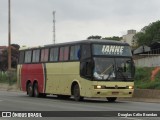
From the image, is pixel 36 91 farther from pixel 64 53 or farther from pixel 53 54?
pixel 64 53

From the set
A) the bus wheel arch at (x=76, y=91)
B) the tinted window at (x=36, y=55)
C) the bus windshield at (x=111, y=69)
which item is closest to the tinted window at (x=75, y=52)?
the bus wheel arch at (x=76, y=91)

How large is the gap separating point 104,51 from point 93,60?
2.85ft

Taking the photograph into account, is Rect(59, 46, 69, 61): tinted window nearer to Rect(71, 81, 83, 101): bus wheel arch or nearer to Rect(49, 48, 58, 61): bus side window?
Rect(49, 48, 58, 61): bus side window

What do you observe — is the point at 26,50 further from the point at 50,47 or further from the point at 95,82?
the point at 95,82

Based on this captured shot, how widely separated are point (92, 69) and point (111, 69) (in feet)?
3.33

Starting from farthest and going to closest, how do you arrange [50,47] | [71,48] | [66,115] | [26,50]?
[26,50] → [50,47] → [71,48] → [66,115]

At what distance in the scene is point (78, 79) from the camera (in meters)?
30.8

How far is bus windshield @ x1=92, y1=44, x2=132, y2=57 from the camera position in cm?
2970

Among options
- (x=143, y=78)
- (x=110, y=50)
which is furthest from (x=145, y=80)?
(x=110, y=50)

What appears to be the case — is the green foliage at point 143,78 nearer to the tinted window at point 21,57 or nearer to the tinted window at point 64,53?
the tinted window at point 64,53

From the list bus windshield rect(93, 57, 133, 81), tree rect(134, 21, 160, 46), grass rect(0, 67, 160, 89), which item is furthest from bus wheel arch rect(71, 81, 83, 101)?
tree rect(134, 21, 160, 46)

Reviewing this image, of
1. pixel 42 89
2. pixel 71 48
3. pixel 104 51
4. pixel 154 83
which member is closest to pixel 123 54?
pixel 104 51

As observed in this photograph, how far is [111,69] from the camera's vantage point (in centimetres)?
2955

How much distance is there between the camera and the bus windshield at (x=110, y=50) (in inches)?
1169
